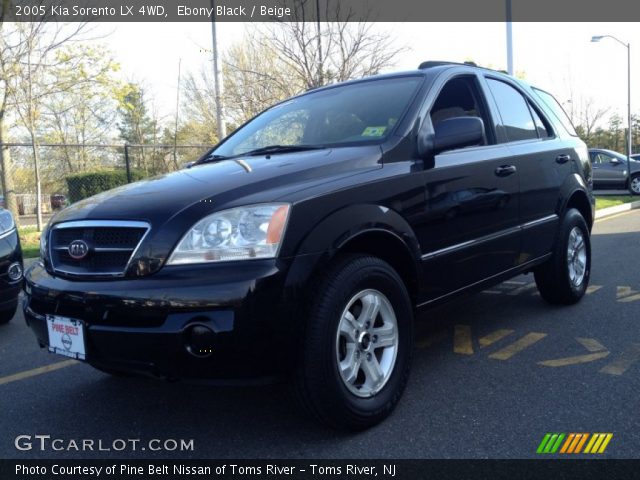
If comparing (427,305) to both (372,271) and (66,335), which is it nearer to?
(372,271)

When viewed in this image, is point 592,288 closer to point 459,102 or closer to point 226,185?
point 459,102

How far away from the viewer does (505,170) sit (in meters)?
3.87

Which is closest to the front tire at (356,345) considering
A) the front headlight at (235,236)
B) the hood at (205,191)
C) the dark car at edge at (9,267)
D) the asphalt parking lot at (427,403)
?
the asphalt parking lot at (427,403)

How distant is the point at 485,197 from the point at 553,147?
4.49 ft

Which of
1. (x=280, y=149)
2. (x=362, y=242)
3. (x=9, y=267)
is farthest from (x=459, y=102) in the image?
(x=9, y=267)

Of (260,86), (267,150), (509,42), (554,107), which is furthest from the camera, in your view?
(260,86)

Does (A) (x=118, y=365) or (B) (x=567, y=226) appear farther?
(B) (x=567, y=226)

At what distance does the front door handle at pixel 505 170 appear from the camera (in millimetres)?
3805

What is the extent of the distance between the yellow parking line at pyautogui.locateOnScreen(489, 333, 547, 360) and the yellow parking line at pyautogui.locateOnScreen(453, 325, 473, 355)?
0.19 metres

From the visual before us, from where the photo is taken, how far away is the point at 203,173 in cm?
313

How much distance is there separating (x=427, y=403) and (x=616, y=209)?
13004 millimetres

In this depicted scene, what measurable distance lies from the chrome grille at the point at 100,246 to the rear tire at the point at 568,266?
338 centimetres

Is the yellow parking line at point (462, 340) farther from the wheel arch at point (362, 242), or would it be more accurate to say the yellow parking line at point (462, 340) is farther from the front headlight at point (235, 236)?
the front headlight at point (235, 236)

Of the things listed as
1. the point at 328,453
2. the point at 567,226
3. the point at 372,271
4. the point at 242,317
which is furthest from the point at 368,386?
the point at 567,226
